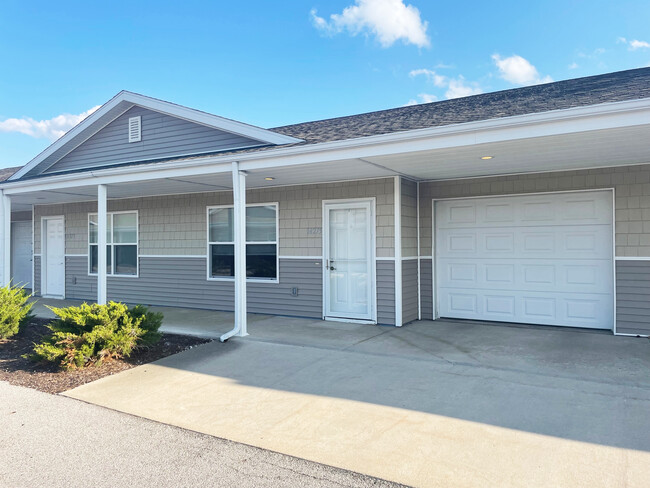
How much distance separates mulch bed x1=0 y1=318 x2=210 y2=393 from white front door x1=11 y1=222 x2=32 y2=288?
7583 millimetres

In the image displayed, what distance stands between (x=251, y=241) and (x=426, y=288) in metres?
3.54

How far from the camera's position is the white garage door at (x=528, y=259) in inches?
287

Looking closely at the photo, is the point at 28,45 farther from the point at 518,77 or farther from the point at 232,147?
the point at 518,77

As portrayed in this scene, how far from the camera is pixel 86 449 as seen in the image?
11.9 feet

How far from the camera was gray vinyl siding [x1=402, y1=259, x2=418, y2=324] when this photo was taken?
26.5 ft

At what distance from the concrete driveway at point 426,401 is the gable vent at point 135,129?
17.8 feet

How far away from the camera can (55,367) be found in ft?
19.1

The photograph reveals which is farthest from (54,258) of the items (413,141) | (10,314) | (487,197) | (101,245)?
(487,197)

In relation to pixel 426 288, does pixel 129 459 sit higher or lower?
lower

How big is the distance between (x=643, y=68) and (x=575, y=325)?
14.0 feet

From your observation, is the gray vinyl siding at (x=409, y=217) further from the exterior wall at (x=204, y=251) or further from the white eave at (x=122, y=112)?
the white eave at (x=122, y=112)

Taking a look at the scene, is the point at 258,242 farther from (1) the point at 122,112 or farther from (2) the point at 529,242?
(2) the point at 529,242

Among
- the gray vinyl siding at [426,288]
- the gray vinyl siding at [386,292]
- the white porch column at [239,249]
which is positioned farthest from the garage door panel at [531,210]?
the white porch column at [239,249]

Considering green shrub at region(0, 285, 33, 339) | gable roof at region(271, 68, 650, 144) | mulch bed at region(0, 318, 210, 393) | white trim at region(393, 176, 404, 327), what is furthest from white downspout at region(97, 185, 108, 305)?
white trim at region(393, 176, 404, 327)
